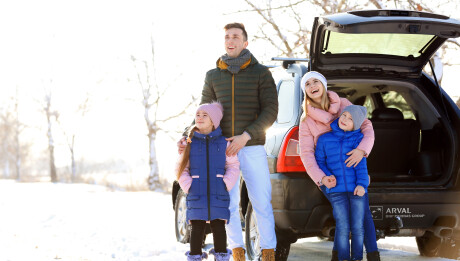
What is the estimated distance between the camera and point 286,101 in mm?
5602

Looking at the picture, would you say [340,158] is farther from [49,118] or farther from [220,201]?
[49,118]

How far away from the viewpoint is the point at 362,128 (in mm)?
5000

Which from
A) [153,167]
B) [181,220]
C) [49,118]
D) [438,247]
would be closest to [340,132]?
[438,247]

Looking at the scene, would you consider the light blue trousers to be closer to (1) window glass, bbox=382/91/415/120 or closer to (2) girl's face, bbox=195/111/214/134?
(2) girl's face, bbox=195/111/214/134

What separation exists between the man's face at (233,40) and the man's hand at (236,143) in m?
0.74

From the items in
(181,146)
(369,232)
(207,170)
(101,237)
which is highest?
(181,146)

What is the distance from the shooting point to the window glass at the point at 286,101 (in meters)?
5.41

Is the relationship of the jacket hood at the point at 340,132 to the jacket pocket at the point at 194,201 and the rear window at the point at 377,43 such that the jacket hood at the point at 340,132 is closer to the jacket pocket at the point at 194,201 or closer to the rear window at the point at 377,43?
the rear window at the point at 377,43

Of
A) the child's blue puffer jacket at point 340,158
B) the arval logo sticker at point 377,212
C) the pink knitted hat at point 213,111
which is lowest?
the arval logo sticker at point 377,212

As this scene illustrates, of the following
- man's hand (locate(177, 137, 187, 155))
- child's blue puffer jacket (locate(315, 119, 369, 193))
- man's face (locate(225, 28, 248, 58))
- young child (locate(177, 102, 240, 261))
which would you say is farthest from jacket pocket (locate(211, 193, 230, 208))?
man's face (locate(225, 28, 248, 58))

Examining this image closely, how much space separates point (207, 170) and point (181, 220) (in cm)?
302

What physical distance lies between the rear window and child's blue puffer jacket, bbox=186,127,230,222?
1350 mm

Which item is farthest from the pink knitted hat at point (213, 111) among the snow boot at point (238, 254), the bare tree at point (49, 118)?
the bare tree at point (49, 118)

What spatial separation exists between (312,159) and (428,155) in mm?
1634
